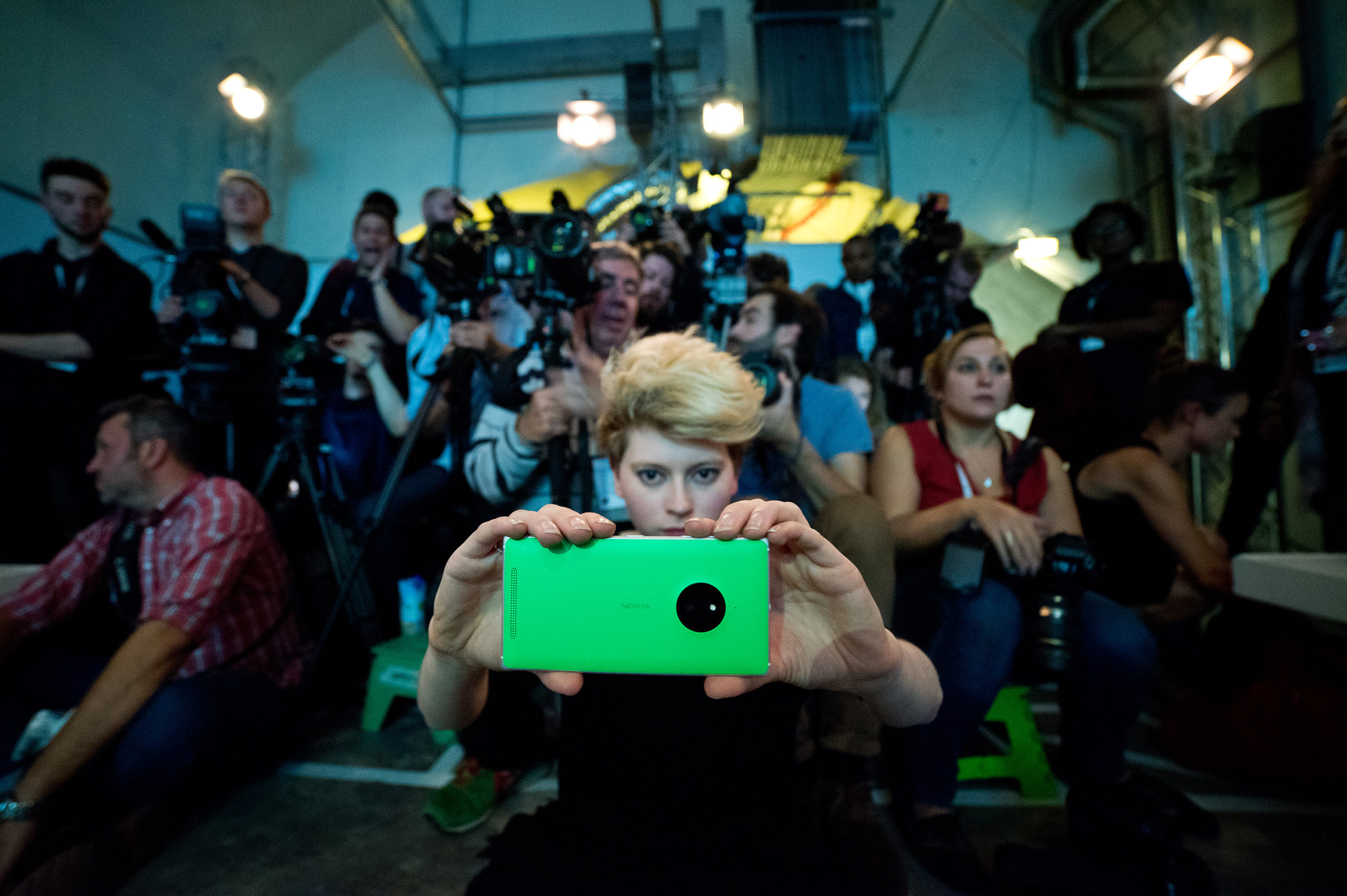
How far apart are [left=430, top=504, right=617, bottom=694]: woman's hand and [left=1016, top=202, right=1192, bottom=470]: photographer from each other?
8.24ft

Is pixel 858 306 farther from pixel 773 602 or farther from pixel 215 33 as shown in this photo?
pixel 215 33

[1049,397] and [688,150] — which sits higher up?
[688,150]

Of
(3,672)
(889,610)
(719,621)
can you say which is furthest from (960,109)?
(3,672)

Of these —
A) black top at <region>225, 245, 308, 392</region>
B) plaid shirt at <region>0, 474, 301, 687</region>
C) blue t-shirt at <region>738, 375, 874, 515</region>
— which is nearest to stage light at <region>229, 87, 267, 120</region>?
black top at <region>225, 245, 308, 392</region>

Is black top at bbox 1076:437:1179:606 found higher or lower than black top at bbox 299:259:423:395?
lower

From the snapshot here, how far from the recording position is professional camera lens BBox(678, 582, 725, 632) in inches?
25.2

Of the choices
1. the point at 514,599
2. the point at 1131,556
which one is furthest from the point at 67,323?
the point at 1131,556

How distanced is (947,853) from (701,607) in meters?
1.12

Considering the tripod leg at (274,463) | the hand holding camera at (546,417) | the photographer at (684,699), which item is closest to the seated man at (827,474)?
the photographer at (684,699)

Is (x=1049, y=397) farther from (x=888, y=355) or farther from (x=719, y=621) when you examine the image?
(x=719, y=621)

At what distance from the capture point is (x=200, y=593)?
1.47 meters

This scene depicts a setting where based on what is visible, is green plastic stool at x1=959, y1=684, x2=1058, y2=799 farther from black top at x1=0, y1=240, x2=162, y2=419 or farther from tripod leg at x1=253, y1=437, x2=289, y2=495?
black top at x1=0, y1=240, x2=162, y2=419

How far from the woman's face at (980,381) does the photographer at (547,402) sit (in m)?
1.01

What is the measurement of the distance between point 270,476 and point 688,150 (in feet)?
15.5
